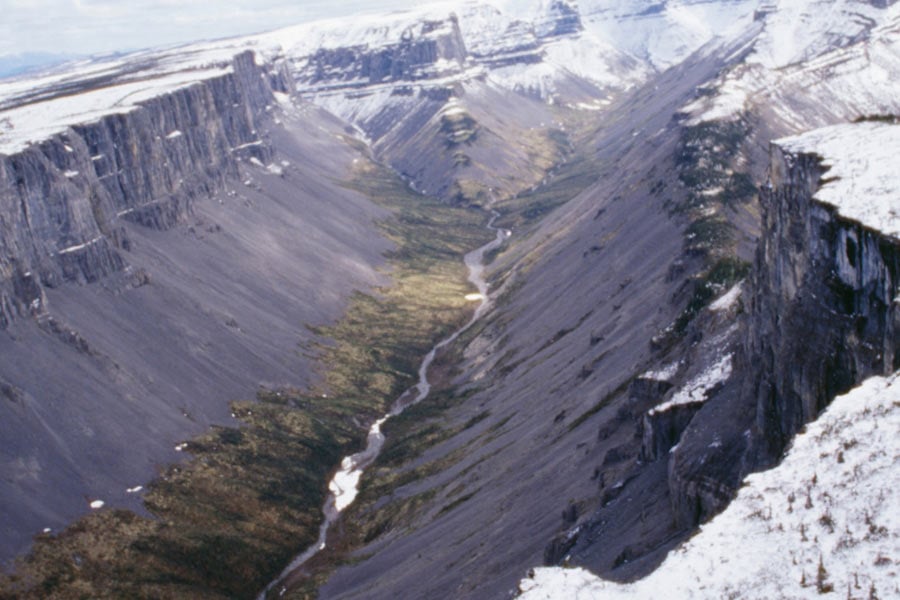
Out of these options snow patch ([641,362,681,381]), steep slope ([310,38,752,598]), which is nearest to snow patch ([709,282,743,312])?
snow patch ([641,362,681,381])

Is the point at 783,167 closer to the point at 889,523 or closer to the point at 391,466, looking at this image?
the point at 889,523

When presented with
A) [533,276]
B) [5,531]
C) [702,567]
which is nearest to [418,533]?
[5,531]

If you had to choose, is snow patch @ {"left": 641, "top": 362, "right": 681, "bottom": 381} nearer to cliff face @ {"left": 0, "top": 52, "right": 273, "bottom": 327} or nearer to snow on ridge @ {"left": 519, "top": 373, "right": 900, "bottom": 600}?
snow on ridge @ {"left": 519, "top": 373, "right": 900, "bottom": 600}

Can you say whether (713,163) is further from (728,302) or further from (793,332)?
(793,332)

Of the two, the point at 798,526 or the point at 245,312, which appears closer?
the point at 798,526

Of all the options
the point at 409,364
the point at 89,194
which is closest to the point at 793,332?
the point at 89,194

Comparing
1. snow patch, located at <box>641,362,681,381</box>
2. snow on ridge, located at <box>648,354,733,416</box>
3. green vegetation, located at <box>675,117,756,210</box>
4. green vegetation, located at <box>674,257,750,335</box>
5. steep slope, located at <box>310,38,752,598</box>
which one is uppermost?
snow on ridge, located at <box>648,354,733,416</box>
